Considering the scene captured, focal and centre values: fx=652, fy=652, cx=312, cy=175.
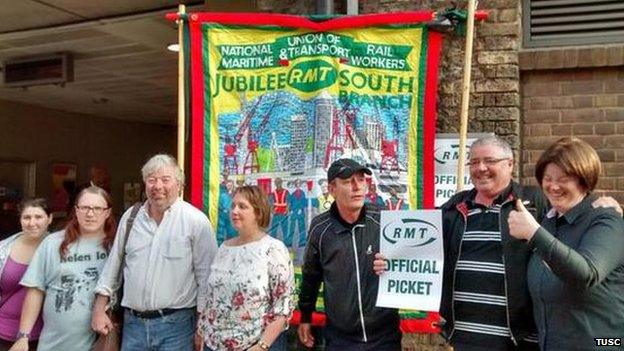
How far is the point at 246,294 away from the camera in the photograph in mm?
3232

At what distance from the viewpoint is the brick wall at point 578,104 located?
13.8ft

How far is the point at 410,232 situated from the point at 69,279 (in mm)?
1952

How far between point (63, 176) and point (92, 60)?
4.60 m

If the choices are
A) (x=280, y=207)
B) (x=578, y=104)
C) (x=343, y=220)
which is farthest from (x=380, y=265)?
(x=578, y=104)

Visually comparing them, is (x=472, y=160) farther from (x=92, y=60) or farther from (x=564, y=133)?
(x=92, y=60)

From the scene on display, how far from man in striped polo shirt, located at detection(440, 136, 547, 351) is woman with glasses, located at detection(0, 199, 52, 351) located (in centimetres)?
240

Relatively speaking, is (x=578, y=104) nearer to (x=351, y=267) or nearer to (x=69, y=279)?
(x=351, y=267)

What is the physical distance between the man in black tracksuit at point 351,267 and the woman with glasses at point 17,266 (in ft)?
5.76

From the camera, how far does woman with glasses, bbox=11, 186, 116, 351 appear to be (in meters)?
3.64

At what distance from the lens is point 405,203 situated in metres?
4.18

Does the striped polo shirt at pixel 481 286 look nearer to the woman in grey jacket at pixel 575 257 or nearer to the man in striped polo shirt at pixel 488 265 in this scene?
the man in striped polo shirt at pixel 488 265

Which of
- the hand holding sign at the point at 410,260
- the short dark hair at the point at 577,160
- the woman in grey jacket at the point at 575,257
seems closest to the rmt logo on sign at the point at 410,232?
the hand holding sign at the point at 410,260

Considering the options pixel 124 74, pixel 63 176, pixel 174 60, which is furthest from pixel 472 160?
pixel 63 176

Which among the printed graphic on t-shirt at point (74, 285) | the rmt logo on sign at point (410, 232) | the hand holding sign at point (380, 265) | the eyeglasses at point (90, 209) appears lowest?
the printed graphic on t-shirt at point (74, 285)
